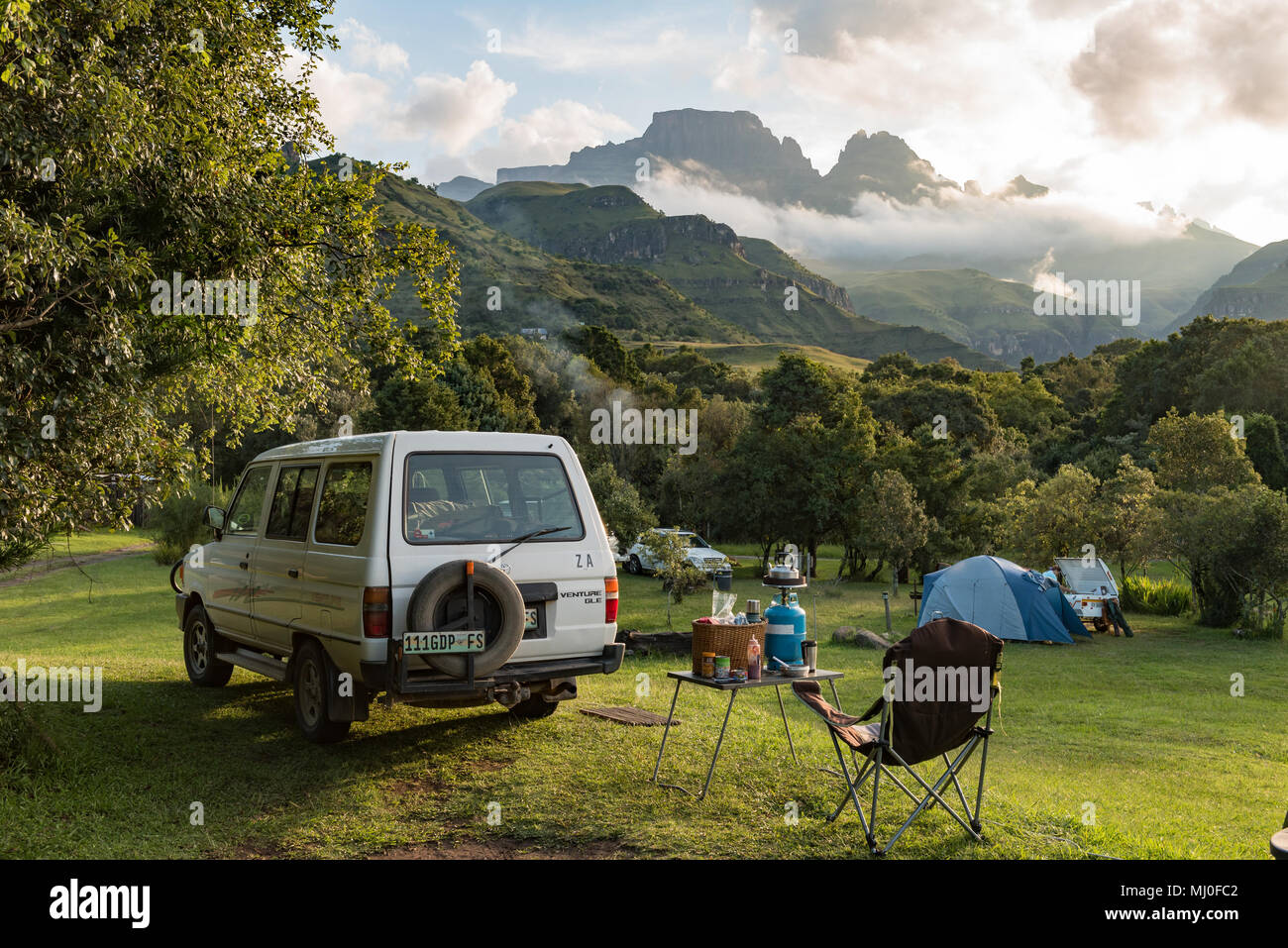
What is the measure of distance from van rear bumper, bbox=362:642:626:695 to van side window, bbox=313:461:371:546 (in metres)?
0.94

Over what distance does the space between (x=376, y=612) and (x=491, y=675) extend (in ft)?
2.78

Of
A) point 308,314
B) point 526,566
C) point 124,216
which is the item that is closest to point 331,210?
point 308,314

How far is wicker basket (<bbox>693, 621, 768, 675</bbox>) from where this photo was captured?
5.63 meters

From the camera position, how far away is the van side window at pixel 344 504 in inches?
250

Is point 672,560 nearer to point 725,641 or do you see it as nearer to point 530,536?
point 530,536

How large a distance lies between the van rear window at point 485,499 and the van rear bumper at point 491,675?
2.79 feet

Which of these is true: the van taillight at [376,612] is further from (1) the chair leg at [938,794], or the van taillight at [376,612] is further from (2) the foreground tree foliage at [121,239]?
(1) the chair leg at [938,794]

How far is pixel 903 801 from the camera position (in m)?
5.73

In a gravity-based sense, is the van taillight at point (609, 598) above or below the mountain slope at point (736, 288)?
below

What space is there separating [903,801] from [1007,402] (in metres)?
62.5

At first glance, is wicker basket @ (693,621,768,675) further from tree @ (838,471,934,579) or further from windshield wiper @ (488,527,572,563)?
tree @ (838,471,934,579)

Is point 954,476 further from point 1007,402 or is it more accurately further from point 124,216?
point 1007,402

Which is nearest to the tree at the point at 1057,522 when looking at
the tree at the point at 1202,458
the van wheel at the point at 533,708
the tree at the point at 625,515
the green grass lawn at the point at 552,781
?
the tree at the point at 1202,458

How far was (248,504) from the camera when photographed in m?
8.20
